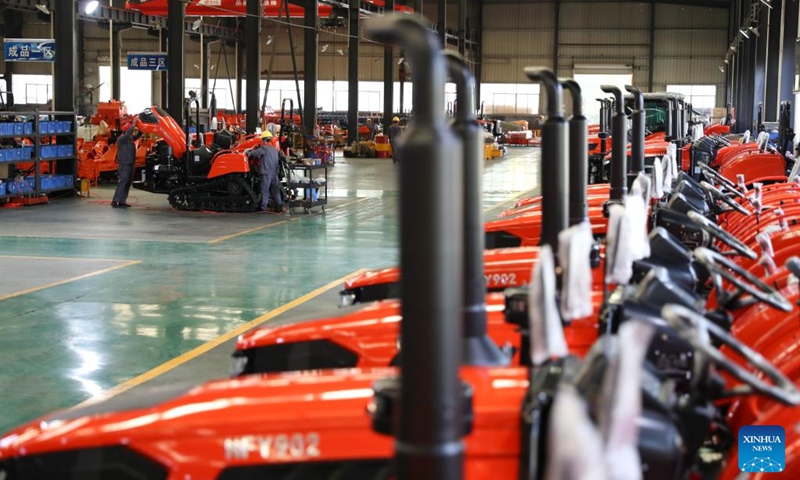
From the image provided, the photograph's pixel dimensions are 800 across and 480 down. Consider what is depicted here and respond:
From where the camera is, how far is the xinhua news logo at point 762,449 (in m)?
3.38

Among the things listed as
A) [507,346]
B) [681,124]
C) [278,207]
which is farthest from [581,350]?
[278,207]

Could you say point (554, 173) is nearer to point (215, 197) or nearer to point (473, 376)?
point (473, 376)

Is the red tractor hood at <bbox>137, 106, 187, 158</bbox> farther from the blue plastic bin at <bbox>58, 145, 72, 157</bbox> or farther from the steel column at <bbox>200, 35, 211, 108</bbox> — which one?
the steel column at <bbox>200, 35, 211, 108</bbox>

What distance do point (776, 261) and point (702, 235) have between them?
23.5 inches

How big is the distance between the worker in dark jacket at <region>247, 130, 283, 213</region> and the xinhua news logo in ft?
51.9

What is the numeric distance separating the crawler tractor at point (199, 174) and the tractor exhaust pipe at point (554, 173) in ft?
51.4

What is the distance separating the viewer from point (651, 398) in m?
2.62

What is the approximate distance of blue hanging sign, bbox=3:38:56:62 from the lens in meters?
22.5

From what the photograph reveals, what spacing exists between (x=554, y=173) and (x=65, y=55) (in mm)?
19993

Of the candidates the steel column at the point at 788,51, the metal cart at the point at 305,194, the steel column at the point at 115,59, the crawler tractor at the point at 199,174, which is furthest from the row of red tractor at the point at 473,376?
the steel column at the point at 115,59

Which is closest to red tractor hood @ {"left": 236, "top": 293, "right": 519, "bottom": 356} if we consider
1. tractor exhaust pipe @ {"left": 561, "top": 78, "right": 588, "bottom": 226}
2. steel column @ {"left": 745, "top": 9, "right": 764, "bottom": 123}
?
tractor exhaust pipe @ {"left": 561, "top": 78, "right": 588, "bottom": 226}

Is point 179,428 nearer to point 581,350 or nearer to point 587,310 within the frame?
point 587,310

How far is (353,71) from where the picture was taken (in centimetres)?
3688

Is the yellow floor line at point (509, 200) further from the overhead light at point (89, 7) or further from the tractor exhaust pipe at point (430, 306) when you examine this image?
the tractor exhaust pipe at point (430, 306)
